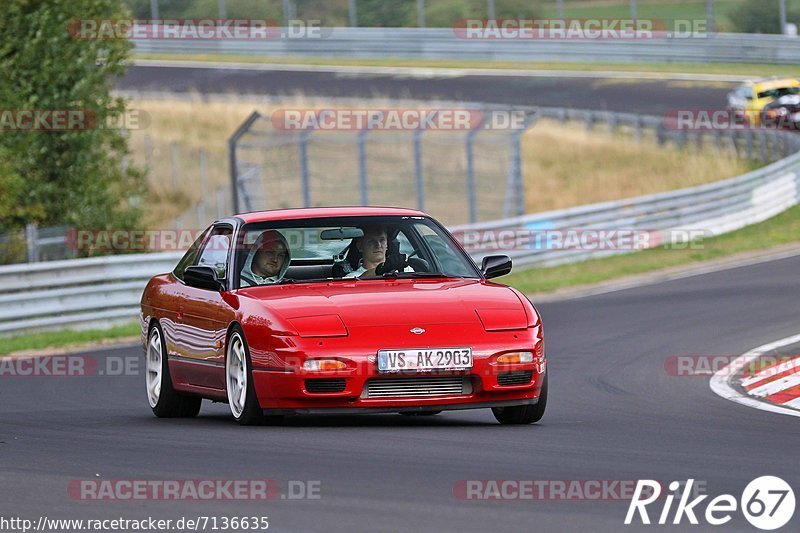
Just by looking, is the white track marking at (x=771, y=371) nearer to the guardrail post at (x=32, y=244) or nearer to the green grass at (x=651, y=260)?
the green grass at (x=651, y=260)

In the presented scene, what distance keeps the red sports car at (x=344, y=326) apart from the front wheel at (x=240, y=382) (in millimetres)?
11

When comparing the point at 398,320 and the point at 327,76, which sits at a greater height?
the point at 398,320

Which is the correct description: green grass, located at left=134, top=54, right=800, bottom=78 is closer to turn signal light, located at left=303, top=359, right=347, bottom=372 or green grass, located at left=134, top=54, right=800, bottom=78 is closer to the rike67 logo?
turn signal light, located at left=303, top=359, right=347, bottom=372

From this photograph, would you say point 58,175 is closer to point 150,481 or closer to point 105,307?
point 105,307

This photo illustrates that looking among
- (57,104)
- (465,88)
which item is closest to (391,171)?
(465,88)

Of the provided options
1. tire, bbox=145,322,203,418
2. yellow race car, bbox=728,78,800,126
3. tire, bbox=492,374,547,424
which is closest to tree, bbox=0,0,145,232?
tire, bbox=145,322,203,418

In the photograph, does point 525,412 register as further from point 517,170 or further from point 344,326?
point 517,170

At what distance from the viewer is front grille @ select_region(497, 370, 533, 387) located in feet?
29.4

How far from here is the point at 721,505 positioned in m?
6.21

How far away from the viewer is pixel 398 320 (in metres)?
8.89

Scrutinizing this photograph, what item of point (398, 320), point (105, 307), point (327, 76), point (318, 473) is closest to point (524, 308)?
point (398, 320)

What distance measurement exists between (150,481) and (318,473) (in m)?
0.74

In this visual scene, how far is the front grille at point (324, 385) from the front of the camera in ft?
28.8

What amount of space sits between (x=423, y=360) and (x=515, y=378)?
1.95ft
